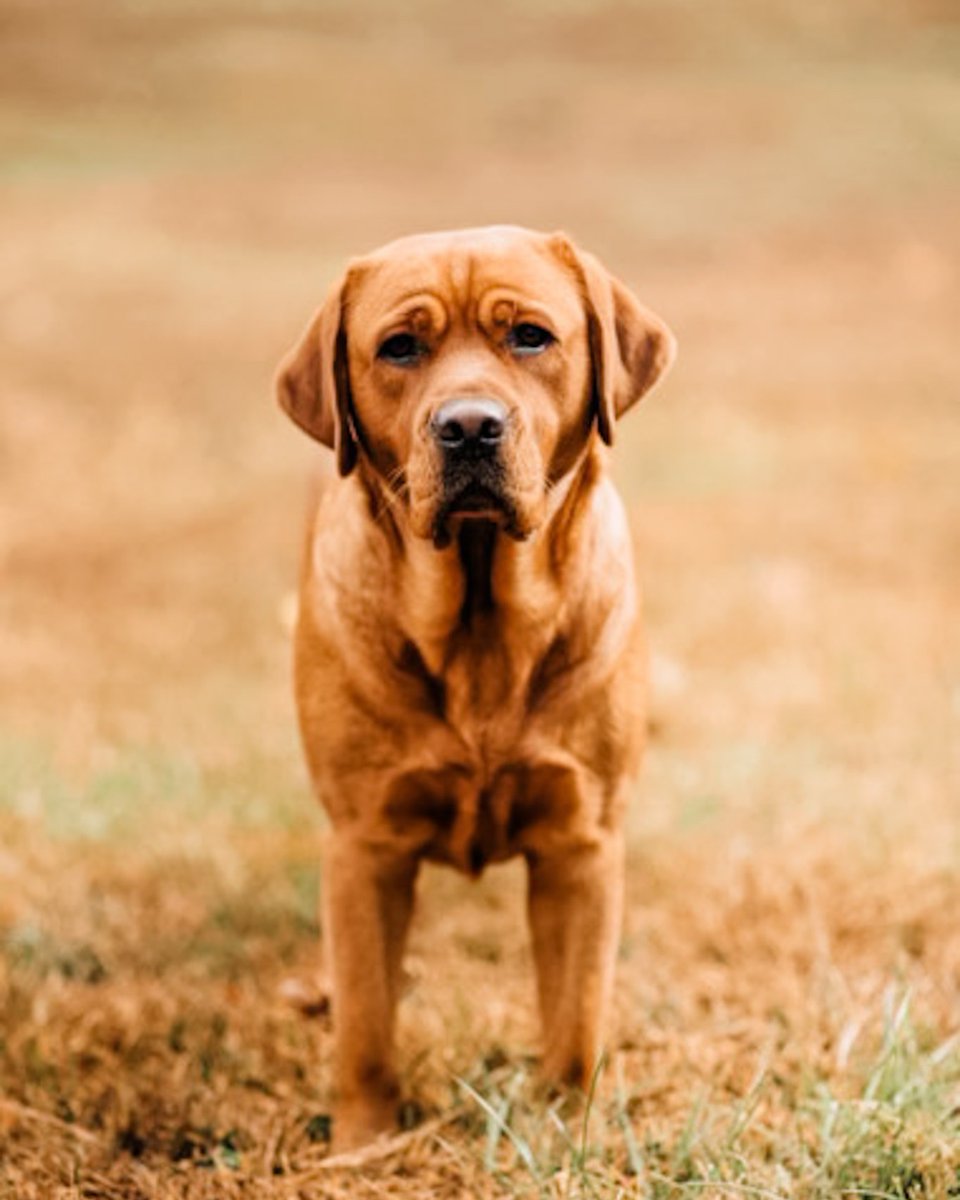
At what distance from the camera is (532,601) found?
10.4 feet

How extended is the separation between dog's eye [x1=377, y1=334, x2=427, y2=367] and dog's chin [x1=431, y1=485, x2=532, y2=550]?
0.35m

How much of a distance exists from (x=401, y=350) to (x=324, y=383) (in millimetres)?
171

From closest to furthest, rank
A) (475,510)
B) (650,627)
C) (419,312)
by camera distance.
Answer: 1. (475,510)
2. (419,312)
3. (650,627)

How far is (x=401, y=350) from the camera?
3160mm

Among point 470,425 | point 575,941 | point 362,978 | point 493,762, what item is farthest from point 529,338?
point 362,978

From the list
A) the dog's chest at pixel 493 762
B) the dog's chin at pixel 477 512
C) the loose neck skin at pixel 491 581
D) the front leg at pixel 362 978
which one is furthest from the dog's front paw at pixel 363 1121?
the dog's chin at pixel 477 512

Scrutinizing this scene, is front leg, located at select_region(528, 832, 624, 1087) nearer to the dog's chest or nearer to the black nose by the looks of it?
the dog's chest

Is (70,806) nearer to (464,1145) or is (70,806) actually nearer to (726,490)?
(464,1145)

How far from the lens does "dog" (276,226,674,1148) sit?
3102 millimetres

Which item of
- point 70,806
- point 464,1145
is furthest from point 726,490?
point 464,1145

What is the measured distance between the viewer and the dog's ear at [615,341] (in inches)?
124

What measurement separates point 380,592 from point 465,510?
344 mm

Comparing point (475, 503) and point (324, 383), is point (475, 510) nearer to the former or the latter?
point (475, 503)

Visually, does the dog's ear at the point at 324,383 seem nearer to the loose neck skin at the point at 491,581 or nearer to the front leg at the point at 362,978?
the loose neck skin at the point at 491,581
